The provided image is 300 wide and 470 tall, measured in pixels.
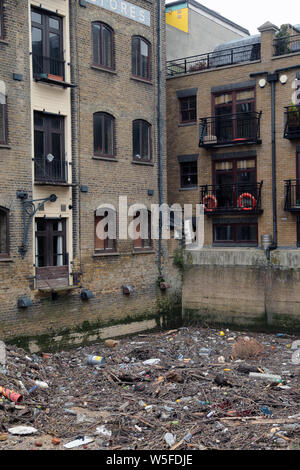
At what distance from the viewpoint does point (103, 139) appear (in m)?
19.6

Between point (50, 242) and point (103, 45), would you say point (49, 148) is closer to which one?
point (50, 242)

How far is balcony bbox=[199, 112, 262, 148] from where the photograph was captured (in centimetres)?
2334

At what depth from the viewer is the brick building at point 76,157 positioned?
1639 cm

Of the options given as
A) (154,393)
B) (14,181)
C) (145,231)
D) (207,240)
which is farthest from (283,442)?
(207,240)

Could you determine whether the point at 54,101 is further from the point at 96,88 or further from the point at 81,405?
the point at 81,405

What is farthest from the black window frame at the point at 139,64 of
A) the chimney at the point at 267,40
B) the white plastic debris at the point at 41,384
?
the white plastic debris at the point at 41,384

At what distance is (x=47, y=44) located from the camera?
17.5 m

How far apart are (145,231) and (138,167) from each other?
2.49 metres

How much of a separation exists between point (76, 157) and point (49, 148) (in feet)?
3.46

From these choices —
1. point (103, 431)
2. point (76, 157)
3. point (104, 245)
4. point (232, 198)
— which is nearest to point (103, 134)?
point (76, 157)

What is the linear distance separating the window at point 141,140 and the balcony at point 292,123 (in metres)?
5.70

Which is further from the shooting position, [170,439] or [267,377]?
[267,377]

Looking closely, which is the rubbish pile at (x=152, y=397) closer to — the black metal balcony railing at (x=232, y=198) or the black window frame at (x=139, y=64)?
the black metal balcony railing at (x=232, y=198)

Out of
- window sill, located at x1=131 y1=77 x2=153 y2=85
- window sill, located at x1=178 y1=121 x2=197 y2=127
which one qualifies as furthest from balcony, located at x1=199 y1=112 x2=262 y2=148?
window sill, located at x1=131 y1=77 x2=153 y2=85
